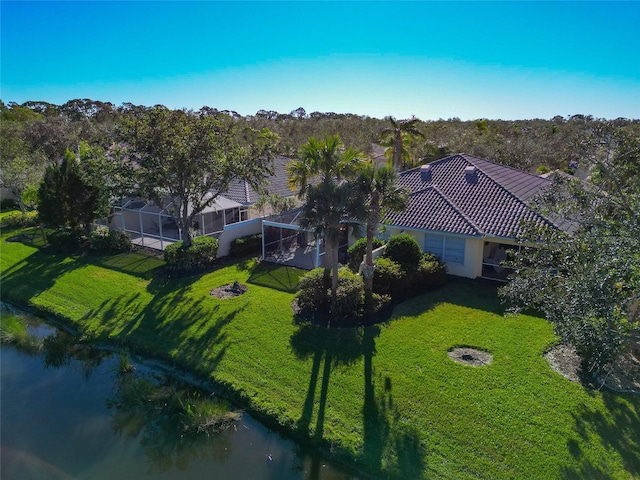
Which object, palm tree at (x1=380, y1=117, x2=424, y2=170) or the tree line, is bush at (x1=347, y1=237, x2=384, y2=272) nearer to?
the tree line

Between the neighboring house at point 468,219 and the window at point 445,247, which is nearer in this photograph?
the neighboring house at point 468,219

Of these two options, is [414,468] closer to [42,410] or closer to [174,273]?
[42,410]

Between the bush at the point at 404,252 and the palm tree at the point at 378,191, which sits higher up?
the palm tree at the point at 378,191

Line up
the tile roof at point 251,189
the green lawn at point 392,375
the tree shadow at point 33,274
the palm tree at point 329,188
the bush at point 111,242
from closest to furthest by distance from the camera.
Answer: the green lawn at point 392,375, the palm tree at point 329,188, the tree shadow at point 33,274, the bush at point 111,242, the tile roof at point 251,189

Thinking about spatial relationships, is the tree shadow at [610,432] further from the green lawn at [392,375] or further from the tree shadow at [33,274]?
the tree shadow at [33,274]

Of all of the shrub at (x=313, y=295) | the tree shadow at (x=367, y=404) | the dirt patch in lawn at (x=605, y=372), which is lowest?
the tree shadow at (x=367, y=404)

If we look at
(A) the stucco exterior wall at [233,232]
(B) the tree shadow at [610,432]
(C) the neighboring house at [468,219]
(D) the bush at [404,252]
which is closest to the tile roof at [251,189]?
Answer: (A) the stucco exterior wall at [233,232]

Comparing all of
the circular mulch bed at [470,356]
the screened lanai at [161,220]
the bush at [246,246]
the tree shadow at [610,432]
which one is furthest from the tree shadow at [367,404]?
the screened lanai at [161,220]

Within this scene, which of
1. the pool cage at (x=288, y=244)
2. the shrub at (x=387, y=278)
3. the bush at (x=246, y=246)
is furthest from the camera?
the bush at (x=246, y=246)
